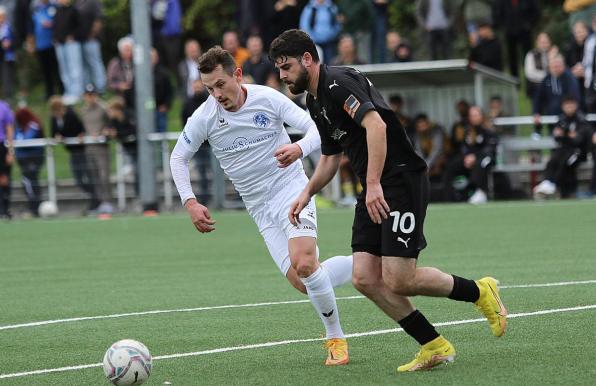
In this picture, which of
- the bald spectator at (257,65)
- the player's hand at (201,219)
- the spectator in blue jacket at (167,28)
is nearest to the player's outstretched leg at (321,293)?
the player's hand at (201,219)

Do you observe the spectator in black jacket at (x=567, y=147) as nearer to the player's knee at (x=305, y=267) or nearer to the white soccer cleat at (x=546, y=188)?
the white soccer cleat at (x=546, y=188)

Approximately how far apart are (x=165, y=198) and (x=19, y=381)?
608 inches

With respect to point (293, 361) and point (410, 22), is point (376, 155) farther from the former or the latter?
point (410, 22)

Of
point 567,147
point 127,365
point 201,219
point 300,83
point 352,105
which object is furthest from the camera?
point 567,147

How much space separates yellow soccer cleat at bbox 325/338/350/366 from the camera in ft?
25.3

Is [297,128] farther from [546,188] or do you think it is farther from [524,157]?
[524,157]

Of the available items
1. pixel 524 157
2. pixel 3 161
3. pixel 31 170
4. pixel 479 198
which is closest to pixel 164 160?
pixel 31 170

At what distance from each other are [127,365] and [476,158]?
14576 mm

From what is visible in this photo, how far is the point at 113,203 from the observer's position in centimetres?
2281

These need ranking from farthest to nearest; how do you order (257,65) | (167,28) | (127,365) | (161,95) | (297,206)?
1. (167,28)
2. (161,95)
3. (257,65)
4. (297,206)
5. (127,365)

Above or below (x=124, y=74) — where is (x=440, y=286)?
above

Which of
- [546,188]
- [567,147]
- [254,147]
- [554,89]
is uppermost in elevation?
[254,147]

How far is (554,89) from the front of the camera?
21.4 m

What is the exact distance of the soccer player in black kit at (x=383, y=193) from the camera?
23.9 feet
